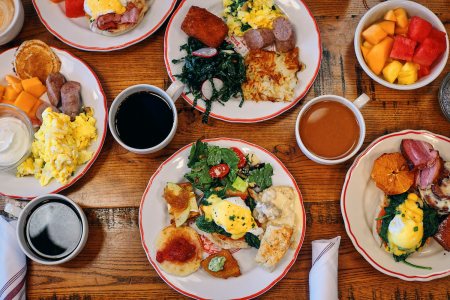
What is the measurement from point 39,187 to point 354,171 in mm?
1459

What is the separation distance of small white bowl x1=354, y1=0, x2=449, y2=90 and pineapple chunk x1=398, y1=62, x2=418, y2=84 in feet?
0.10

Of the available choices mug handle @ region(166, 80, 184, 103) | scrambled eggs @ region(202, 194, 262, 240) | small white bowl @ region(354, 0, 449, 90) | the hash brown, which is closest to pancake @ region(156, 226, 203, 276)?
scrambled eggs @ region(202, 194, 262, 240)

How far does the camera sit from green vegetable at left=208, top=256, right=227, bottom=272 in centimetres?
213

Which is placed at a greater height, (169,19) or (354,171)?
(169,19)

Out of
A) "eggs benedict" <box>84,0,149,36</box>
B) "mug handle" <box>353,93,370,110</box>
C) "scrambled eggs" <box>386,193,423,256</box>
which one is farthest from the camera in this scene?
"eggs benedict" <box>84,0,149,36</box>

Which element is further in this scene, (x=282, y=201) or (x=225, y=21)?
(x=225, y=21)

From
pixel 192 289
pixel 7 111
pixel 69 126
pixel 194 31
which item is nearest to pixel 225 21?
pixel 194 31

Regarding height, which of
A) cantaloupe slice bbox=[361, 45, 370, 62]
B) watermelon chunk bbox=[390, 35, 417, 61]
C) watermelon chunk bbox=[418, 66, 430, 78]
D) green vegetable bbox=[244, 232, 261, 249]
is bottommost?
green vegetable bbox=[244, 232, 261, 249]

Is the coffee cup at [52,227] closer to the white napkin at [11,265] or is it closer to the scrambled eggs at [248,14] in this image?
the white napkin at [11,265]

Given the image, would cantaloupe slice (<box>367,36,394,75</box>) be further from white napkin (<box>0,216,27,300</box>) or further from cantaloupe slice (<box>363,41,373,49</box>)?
white napkin (<box>0,216,27,300</box>)

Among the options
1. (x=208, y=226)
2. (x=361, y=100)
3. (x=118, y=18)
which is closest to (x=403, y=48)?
(x=361, y=100)

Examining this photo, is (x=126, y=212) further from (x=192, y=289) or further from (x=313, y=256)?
(x=313, y=256)

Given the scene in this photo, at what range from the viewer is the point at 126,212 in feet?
7.52

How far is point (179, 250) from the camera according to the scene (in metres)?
2.16
